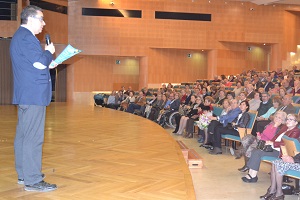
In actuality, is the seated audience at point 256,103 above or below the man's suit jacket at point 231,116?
above

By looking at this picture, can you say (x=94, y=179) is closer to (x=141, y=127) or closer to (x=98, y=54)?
(x=141, y=127)

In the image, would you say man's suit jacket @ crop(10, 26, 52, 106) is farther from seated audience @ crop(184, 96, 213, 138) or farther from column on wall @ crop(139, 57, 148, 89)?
column on wall @ crop(139, 57, 148, 89)

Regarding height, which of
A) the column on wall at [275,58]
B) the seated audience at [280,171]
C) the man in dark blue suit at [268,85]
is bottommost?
the seated audience at [280,171]

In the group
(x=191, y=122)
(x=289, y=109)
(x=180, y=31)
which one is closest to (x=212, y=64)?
(x=180, y=31)

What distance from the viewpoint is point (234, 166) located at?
6.07 m

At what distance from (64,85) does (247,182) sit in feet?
60.7

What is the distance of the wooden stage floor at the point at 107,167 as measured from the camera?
333 centimetres

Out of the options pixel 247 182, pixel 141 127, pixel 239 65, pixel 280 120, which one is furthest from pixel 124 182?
pixel 239 65

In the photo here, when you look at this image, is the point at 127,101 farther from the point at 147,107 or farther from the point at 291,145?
the point at 291,145

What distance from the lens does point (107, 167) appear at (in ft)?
14.3

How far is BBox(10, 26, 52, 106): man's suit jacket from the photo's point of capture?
3182 mm

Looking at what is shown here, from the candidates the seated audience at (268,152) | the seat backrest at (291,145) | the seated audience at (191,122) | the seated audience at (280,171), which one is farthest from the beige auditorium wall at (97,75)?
the seated audience at (280,171)

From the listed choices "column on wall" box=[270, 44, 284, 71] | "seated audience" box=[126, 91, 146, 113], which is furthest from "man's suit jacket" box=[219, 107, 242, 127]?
Answer: "column on wall" box=[270, 44, 284, 71]

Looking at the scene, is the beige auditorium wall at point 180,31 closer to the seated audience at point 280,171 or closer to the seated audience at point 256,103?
the seated audience at point 256,103
